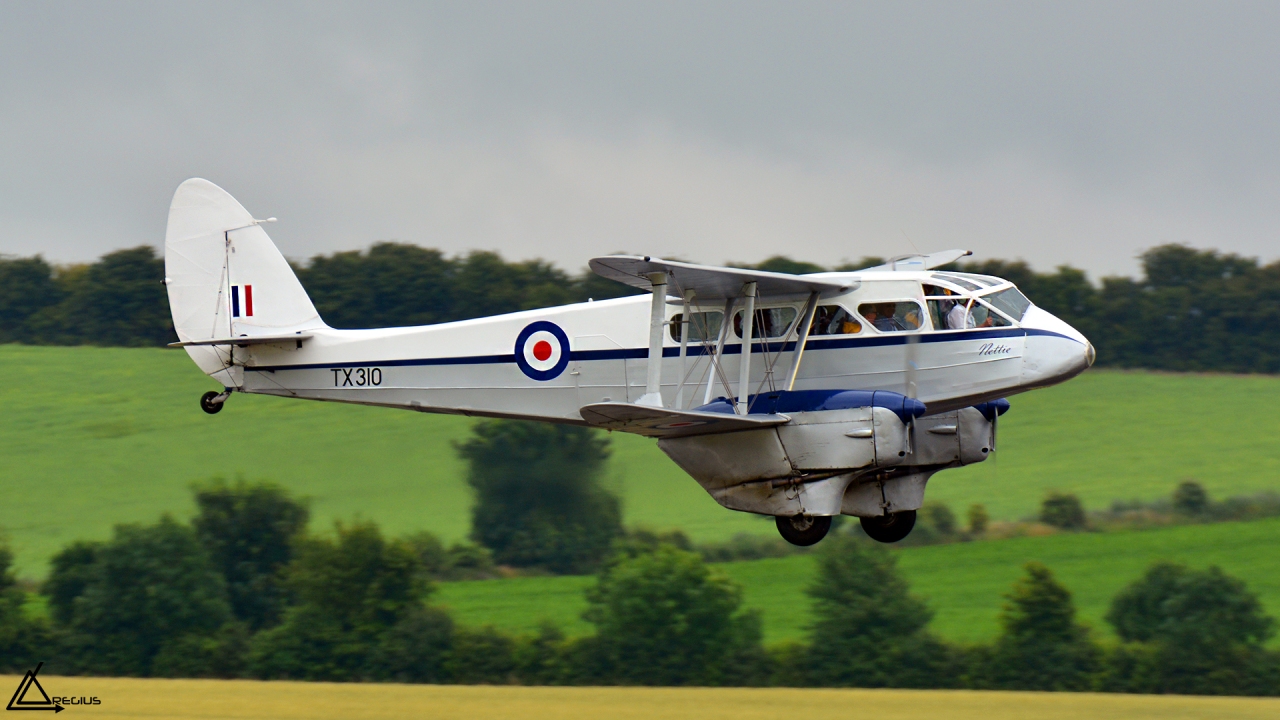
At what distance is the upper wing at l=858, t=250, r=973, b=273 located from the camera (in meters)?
18.9

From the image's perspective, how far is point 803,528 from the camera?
17.9 m

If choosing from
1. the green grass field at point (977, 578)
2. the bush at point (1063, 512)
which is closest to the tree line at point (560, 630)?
the green grass field at point (977, 578)

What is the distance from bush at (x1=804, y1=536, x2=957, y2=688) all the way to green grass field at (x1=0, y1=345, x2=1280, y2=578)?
443cm

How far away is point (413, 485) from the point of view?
51.2 meters

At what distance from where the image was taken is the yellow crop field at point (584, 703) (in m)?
39.5

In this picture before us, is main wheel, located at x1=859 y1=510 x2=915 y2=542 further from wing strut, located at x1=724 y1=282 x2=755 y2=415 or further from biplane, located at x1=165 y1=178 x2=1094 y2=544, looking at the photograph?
wing strut, located at x1=724 y1=282 x2=755 y2=415

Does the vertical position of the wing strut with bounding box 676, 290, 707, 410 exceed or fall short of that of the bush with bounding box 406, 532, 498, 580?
it exceeds it

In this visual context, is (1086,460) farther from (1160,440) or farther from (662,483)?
(662,483)

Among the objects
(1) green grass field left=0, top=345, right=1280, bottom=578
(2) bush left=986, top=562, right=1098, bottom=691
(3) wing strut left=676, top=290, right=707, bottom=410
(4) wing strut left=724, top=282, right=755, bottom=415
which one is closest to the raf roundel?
(3) wing strut left=676, top=290, right=707, bottom=410

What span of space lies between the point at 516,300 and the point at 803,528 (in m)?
43.3

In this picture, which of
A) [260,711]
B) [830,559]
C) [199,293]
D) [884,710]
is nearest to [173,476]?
[260,711]

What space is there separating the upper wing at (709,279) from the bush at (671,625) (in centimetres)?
3451

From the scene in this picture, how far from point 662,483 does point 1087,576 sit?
1840cm

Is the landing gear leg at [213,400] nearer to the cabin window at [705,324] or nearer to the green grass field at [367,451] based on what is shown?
the cabin window at [705,324]
